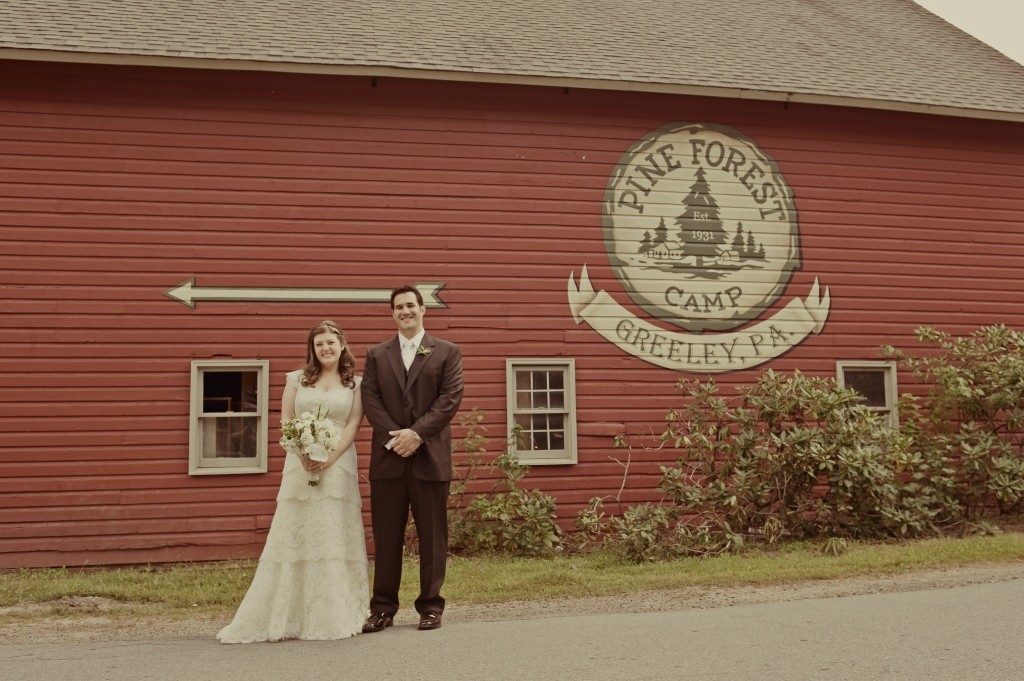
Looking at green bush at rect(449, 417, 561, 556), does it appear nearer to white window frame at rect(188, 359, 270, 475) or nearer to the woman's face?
white window frame at rect(188, 359, 270, 475)

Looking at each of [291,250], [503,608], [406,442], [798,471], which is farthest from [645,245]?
[406,442]

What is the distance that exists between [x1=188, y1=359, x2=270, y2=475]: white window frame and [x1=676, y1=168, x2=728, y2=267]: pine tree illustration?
5.17 m

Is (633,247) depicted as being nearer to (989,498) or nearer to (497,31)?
(497,31)

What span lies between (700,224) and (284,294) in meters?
5.02

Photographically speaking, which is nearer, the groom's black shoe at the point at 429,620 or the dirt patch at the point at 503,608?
the groom's black shoe at the point at 429,620

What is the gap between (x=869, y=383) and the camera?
1218 cm

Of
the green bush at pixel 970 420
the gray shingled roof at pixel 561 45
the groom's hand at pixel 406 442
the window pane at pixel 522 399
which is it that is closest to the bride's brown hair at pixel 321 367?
the groom's hand at pixel 406 442

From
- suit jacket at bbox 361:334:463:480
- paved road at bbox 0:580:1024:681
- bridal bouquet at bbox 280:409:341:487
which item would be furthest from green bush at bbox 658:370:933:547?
bridal bouquet at bbox 280:409:341:487

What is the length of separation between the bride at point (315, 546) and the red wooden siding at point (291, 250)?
166 inches

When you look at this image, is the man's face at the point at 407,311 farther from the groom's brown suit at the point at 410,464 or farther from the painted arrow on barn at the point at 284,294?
the painted arrow on barn at the point at 284,294

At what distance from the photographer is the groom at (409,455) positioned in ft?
20.2

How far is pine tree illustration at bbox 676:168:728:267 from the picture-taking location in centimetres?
1173

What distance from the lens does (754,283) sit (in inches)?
464

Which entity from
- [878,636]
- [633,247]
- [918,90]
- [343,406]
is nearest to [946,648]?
[878,636]
